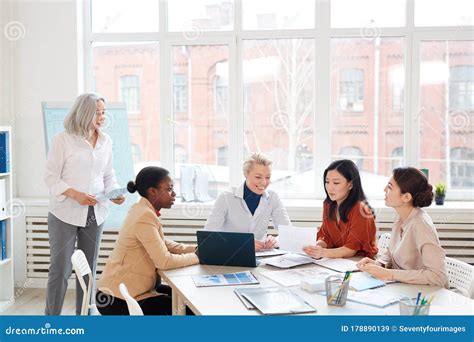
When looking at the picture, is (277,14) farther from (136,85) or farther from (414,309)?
(414,309)

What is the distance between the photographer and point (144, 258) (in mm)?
2520

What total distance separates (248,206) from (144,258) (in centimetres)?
76

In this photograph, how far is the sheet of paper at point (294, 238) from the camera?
2.59 m

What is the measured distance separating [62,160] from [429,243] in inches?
77.7

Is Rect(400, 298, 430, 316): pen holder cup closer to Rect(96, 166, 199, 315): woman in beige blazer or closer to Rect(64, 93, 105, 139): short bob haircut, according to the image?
Rect(96, 166, 199, 315): woman in beige blazer

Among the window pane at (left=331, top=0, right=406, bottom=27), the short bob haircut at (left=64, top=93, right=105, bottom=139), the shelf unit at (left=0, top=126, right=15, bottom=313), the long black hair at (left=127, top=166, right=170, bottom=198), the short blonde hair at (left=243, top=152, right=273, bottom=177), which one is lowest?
the shelf unit at (left=0, top=126, right=15, bottom=313)

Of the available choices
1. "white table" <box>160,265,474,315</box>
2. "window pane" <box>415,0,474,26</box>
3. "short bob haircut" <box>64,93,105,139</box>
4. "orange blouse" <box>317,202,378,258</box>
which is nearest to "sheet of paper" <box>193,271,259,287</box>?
"white table" <box>160,265,474,315</box>

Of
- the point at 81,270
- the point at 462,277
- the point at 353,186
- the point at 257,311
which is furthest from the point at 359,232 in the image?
the point at 81,270

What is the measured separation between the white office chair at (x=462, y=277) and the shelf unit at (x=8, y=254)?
280cm

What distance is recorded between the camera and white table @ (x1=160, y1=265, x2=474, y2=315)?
1.85m

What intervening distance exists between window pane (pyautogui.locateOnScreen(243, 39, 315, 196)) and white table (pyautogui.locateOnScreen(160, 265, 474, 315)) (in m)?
2.22

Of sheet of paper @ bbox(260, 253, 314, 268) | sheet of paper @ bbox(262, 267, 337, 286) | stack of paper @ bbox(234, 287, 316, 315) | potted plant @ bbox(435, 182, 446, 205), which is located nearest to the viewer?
stack of paper @ bbox(234, 287, 316, 315)

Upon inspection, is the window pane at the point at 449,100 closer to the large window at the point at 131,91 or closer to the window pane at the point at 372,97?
the window pane at the point at 372,97

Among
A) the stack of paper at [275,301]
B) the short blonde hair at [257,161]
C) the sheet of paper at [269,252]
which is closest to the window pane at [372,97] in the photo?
the short blonde hair at [257,161]
